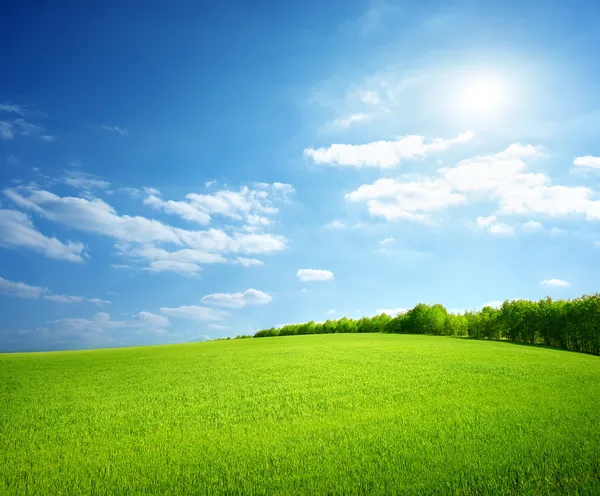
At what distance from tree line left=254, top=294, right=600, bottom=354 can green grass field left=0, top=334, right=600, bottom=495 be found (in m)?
52.8

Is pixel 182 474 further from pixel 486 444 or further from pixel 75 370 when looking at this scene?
pixel 75 370

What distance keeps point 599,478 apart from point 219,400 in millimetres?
14937

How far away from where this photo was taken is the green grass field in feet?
29.7

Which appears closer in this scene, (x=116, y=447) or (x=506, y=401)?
(x=116, y=447)

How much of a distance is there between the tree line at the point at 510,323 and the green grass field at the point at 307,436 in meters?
52.8

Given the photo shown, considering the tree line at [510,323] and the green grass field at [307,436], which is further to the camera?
the tree line at [510,323]

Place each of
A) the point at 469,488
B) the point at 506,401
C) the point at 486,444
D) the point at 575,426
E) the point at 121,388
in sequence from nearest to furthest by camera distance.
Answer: the point at 469,488 → the point at 486,444 → the point at 575,426 → the point at 506,401 → the point at 121,388

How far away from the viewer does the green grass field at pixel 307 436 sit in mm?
9047

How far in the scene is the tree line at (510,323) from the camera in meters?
65.1

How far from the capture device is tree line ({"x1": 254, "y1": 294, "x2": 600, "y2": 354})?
65125 millimetres

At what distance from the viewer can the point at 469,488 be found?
8.51 metres

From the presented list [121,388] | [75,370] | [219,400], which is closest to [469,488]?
[219,400]

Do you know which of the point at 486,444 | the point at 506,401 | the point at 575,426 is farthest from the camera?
the point at 506,401

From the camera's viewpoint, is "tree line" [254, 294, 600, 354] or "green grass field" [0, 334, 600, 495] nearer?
"green grass field" [0, 334, 600, 495]
